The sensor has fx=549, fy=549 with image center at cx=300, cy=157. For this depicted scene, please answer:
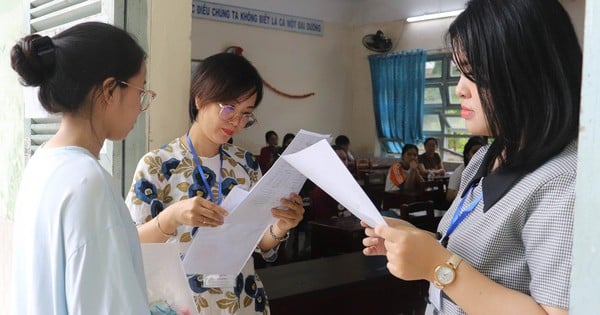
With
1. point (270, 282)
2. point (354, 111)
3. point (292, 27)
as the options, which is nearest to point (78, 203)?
point (270, 282)

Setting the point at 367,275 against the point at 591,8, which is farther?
the point at 367,275

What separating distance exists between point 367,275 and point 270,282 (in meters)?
0.49

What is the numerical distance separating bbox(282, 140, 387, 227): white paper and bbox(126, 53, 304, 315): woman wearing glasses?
18.8 inches

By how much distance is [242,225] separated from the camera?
1.48m

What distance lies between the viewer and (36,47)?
3.46 feet

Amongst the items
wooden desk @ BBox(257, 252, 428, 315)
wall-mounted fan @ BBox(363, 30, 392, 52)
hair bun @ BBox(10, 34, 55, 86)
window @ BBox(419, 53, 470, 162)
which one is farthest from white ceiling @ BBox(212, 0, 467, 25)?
hair bun @ BBox(10, 34, 55, 86)

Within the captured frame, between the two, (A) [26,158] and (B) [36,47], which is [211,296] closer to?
(B) [36,47]

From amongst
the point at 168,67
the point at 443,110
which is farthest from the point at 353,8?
the point at 168,67

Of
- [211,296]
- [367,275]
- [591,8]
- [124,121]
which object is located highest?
[591,8]

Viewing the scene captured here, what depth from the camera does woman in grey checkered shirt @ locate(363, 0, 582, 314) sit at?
822 millimetres

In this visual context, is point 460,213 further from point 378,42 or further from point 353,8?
point 353,8

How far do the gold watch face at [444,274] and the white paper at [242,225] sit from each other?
530mm

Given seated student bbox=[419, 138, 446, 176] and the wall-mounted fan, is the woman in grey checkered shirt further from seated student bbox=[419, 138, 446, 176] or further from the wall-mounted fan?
the wall-mounted fan

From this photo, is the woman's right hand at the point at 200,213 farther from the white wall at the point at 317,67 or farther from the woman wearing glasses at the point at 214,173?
the white wall at the point at 317,67
